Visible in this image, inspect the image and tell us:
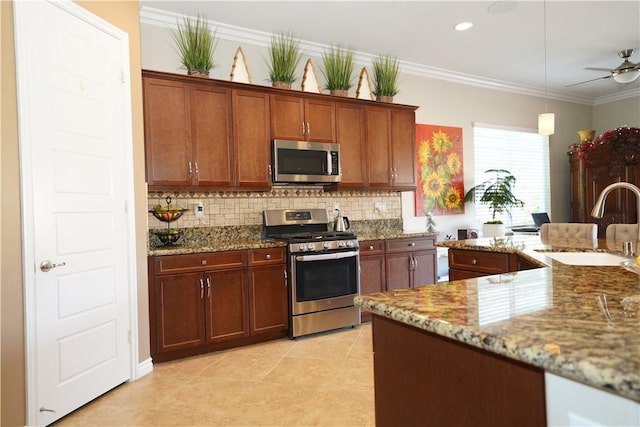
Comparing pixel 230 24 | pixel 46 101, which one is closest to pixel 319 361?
pixel 46 101

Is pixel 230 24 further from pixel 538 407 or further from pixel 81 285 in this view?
pixel 538 407

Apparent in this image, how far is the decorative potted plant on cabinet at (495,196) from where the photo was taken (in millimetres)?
5430

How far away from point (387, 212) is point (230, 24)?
273cm

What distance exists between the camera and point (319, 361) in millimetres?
3193

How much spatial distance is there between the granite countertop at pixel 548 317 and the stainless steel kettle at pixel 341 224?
2.95 m

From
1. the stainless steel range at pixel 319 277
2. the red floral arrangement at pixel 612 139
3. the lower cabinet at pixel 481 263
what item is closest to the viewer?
the lower cabinet at pixel 481 263

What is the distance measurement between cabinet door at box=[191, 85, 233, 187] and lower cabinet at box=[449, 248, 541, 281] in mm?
2037

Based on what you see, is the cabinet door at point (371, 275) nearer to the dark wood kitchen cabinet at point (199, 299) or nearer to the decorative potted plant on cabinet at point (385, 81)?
the dark wood kitchen cabinet at point (199, 299)

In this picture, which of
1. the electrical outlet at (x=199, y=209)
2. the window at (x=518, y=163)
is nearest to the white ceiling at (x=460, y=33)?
the window at (x=518, y=163)

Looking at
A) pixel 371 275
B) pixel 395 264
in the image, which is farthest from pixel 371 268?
pixel 395 264

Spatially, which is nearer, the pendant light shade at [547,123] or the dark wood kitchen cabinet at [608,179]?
the pendant light shade at [547,123]

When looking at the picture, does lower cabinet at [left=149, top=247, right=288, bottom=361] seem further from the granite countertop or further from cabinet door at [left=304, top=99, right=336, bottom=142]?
the granite countertop

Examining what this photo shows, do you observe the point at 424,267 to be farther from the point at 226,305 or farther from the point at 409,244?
the point at 226,305

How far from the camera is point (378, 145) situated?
4.58 meters
